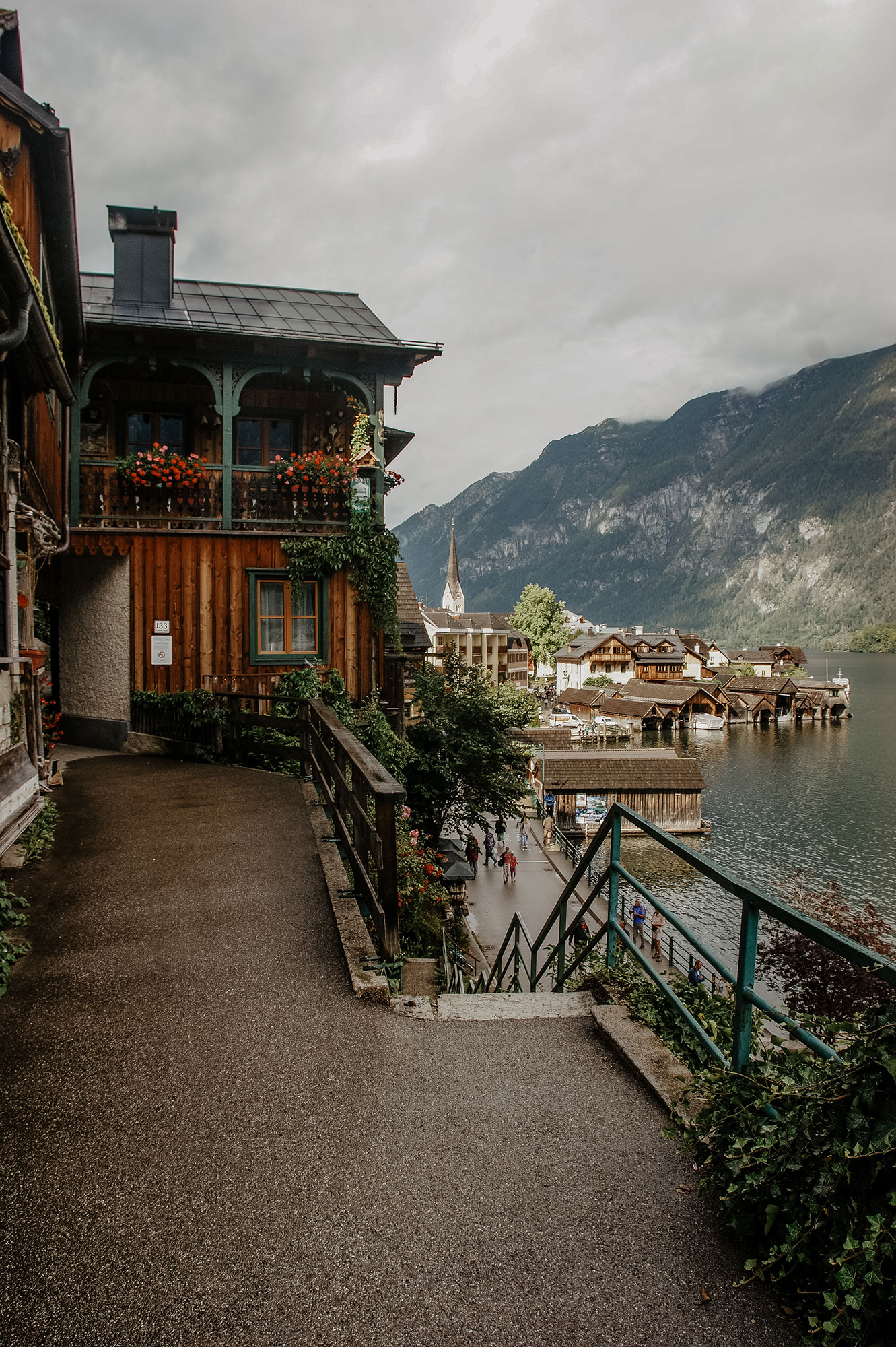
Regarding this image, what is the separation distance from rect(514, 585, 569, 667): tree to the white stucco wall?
9595 cm

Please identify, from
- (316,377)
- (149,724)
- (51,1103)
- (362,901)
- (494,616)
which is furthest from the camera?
(494,616)

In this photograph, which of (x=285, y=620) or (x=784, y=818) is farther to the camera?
(x=784, y=818)

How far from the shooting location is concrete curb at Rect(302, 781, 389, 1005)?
14.2 ft

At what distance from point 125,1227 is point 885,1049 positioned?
2.46 metres

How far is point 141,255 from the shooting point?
15.4 meters

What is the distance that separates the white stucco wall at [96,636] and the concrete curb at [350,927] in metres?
7.25

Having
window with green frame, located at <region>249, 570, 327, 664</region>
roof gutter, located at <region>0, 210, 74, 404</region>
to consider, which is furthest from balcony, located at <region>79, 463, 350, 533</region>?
roof gutter, located at <region>0, 210, 74, 404</region>

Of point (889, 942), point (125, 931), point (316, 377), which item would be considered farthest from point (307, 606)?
point (889, 942)

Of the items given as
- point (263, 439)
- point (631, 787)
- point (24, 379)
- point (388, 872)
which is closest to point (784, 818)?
point (631, 787)

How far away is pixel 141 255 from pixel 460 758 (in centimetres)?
1319

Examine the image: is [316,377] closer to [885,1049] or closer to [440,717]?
[440,717]

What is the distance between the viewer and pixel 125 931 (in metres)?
5.26

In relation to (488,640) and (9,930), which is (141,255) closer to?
(9,930)

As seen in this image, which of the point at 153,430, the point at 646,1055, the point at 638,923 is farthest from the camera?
the point at 638,923
